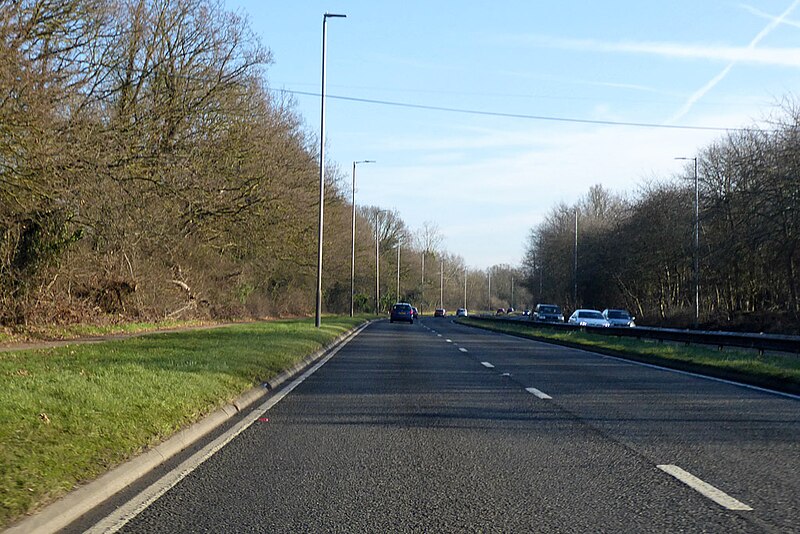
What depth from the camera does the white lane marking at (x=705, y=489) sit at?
6934mm

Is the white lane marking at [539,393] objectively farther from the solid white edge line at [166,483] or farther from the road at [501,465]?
the solid white edge line at [166,483]

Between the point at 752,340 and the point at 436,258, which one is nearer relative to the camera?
the point at 752,340

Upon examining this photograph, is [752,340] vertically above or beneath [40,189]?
beneath

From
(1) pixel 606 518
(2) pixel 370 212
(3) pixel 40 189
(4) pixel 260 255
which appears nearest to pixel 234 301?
(4) pixel 260 255

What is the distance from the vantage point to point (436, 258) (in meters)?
144

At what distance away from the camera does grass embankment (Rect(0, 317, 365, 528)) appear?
286 inches

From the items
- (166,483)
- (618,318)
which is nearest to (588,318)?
(618,318)

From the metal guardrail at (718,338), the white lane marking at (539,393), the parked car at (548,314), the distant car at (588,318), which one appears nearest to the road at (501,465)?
the white lane marking at (539,393)

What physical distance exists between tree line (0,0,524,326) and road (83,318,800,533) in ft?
32.3

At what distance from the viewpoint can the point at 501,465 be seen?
8625mm

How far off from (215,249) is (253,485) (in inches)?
1627

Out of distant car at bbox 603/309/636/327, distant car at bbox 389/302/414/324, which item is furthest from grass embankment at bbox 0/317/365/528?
distant car at bbox 389/302/414/324

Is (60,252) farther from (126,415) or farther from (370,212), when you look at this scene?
(370,212)

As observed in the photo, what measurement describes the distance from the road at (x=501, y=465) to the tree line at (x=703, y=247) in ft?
63.2
